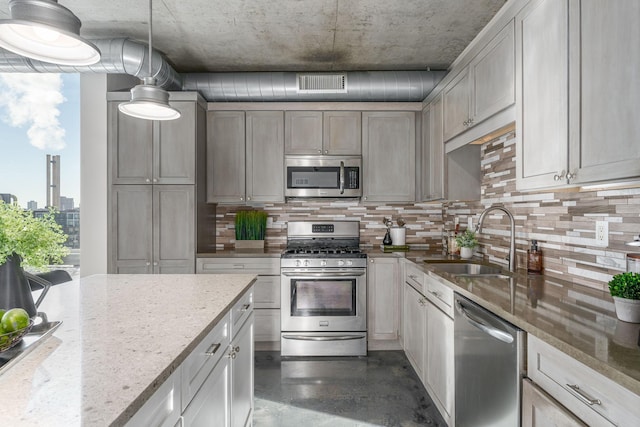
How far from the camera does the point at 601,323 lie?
1.22 meters

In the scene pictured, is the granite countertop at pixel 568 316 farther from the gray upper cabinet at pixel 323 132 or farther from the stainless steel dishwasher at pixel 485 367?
the gray upper cabinet at pixel 323 132

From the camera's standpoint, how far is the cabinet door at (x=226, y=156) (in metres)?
3.62

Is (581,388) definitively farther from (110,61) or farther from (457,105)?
(110,61)

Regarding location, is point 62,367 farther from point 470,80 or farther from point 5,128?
point 5,128

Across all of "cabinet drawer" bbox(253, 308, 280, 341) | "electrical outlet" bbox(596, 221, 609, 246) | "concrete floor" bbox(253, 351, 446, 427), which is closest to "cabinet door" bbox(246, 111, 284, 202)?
"cabinet drawer" bbox(253, 308, 280, 341)

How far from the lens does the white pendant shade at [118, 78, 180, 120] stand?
5.85 feet

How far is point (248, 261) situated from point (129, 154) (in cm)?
151

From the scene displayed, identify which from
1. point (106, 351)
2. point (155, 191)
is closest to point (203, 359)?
point (106, 351)

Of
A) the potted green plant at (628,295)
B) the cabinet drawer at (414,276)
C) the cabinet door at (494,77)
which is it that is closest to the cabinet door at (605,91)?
the potted green plant at (628,295)

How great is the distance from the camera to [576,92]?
4.67 feet

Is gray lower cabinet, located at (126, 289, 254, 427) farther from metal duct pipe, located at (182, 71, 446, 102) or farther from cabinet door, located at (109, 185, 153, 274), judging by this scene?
metal duct pipe, located at (182, 71, 446, 102)

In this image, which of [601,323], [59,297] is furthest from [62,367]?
[601,323]

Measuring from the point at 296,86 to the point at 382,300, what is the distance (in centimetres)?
221

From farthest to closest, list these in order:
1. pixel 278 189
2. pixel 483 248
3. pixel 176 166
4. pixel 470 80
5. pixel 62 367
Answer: pixel 278 189
pixel 176 166
pixel 483 248
pixel 470 80
pixel 62 367
